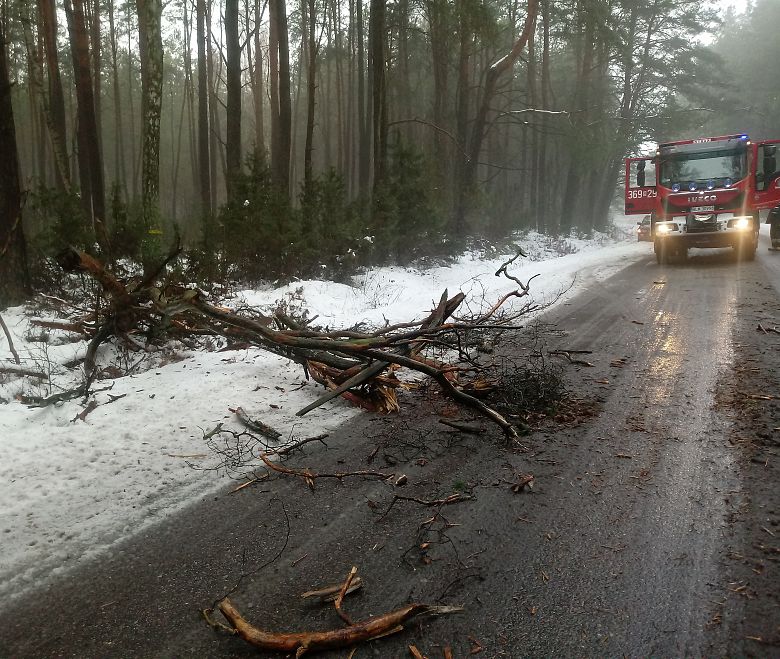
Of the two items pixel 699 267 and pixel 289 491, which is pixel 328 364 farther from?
pixel 699 267

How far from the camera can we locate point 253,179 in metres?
10.9

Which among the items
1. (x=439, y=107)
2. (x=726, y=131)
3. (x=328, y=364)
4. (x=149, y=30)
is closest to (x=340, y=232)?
(x=149, y=30)

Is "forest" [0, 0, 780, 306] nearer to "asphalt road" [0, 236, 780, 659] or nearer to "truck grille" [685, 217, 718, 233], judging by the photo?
"asphalt road" [0, 236, 780, 659]

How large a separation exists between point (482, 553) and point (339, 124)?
33.6 metres

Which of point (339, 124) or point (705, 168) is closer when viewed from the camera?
point (705, 168)

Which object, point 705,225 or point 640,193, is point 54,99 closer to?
point 640,193

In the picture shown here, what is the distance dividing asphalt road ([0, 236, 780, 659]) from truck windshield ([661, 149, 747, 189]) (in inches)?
461

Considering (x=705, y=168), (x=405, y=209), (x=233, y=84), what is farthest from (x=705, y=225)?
(x=233, y=84)

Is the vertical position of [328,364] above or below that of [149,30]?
below

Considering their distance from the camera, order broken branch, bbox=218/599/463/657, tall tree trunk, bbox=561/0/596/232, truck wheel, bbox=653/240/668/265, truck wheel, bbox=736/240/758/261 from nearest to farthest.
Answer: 1. broken branch, bbox=218/599/463/657
2. truck wheel, bbox=736/240/758/261
3. truck wheel, bbox=653/240/668/265
4. tall tree trunk, bbox=561/0/596/232

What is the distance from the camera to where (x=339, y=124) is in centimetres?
3306

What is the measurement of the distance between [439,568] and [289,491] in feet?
3.71

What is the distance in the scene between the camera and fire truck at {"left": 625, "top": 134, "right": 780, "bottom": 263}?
13.4m

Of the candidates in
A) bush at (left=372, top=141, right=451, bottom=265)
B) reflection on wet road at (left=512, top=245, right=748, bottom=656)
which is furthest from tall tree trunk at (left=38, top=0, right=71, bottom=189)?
reflection on wet road at (left=512, top=245, right=748, bottom=656)
